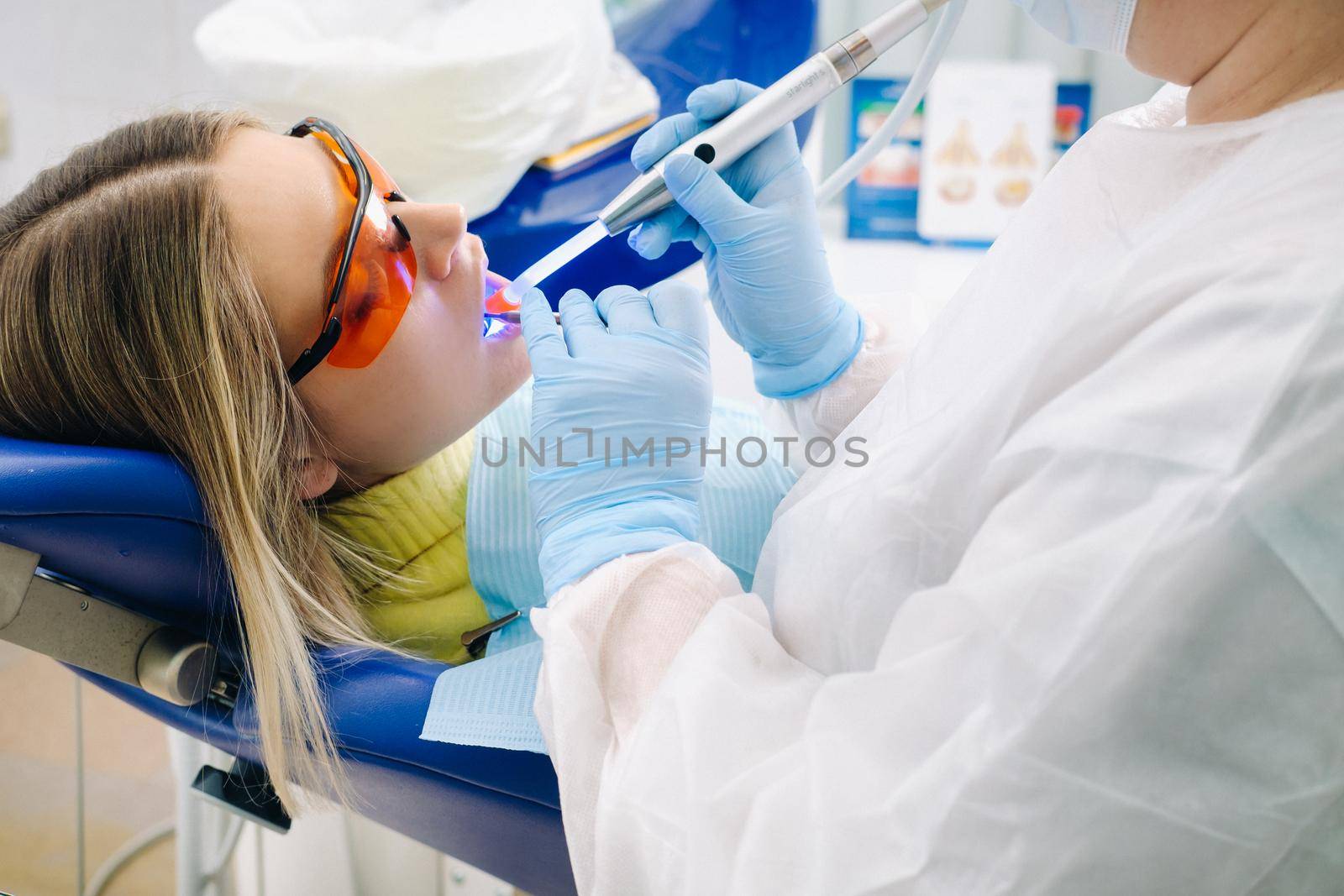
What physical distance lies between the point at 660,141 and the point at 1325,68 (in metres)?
0.57

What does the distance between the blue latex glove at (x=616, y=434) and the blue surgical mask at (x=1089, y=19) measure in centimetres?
39

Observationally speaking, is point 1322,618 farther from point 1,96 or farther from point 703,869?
point 1,96

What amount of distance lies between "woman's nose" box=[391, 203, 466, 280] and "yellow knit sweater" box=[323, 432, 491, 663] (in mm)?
239

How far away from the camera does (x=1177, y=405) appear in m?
0.52

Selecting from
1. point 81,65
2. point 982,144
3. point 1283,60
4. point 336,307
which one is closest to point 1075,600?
point 1283,60

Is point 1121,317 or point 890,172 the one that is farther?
point 890,172

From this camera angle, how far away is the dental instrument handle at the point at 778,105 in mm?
923

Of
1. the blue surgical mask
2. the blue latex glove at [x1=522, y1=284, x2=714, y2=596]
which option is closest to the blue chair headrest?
the blue latex glove at [x1=522, y1=284, x2=714, y2=596]

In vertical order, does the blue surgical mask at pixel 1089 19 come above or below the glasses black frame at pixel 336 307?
above

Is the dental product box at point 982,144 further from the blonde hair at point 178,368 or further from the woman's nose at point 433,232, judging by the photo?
the blonde hair at point 178,368

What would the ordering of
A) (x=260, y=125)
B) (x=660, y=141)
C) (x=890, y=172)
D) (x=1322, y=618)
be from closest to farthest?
(x=1322, y=618) → (x=660, y=141) → (x=260, y=125) → (x=890, y=172)

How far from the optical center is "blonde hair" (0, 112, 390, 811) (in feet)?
2.84

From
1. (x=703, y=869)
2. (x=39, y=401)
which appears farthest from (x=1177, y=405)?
(x=39, y=401)

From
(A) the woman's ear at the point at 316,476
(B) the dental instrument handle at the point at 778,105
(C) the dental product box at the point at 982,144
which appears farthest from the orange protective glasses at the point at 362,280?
(C) the dental product box at the point at 982,144
